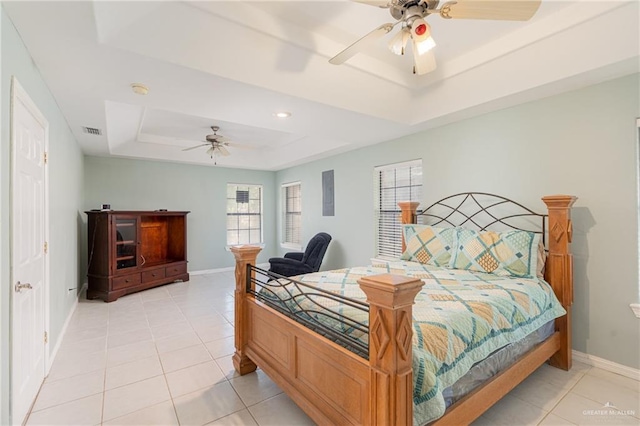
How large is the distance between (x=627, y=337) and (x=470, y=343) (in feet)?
6.25

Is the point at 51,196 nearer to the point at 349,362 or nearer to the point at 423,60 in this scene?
the point at 349,362

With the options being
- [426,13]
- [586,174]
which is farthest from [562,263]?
[426,13]

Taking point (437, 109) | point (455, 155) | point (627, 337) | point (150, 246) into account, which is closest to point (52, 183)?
point (150, 246)

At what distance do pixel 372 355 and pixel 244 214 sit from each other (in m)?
6.34

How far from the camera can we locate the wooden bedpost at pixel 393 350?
1.28 meters

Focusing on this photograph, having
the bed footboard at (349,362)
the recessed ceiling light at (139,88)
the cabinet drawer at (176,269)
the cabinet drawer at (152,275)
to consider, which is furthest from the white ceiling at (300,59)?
the cabinet drawer at (176,269)

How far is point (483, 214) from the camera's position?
3.39 meters

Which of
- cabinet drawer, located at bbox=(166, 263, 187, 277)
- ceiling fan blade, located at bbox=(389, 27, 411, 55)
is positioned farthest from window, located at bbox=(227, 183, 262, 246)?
ceiling fan blade, located at bbox=(389, 27, 411, 55)

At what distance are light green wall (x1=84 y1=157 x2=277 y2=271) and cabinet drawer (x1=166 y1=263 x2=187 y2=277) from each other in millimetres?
611

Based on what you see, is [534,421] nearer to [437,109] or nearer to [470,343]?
[470,343]

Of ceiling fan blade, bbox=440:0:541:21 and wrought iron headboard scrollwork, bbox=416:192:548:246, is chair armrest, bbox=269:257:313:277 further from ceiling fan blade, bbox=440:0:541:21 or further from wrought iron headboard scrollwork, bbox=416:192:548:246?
ceiling fan blade, bbox=440:0:541:21

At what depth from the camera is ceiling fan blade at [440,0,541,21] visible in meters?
1.62

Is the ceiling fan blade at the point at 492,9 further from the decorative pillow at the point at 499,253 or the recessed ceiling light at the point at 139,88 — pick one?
the recessed ceiling light at the point at 139,88

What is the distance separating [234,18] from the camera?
2.17 m
